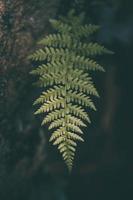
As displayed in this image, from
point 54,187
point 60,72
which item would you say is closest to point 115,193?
point 54,187

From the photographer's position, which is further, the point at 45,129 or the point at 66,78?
the point at 45,129

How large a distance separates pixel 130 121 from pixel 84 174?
79cm

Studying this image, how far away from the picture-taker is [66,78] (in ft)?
9.23

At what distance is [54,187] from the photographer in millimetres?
4184

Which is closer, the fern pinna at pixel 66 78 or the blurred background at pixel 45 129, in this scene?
the fern pinna at pixel 66 78

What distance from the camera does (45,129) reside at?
3814mm

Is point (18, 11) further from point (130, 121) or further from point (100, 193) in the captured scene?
point (100, 193)

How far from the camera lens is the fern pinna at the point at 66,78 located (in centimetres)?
259

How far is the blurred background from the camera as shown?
9.93 ft

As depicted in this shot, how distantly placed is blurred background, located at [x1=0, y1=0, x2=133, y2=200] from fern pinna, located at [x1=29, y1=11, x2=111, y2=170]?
0.18 m

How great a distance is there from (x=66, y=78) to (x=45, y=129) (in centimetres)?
111

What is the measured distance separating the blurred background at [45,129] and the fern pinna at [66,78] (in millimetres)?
177

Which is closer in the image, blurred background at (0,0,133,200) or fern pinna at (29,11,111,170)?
fern pinna at (29,11,111,170)

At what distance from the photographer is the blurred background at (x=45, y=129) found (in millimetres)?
3025
